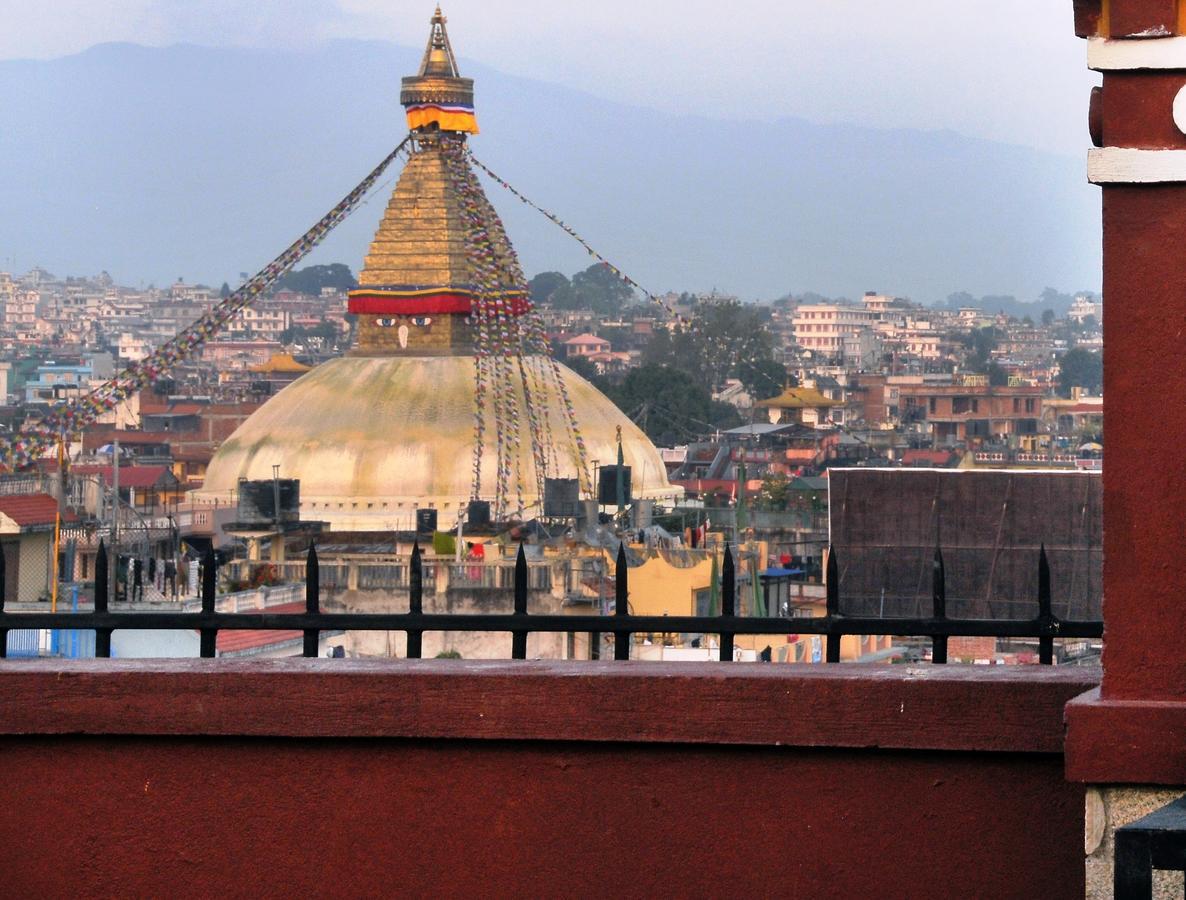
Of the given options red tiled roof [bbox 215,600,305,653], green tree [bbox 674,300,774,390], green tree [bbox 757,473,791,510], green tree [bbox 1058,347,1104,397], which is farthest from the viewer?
green tree [bbox 1058,347,1104,397]

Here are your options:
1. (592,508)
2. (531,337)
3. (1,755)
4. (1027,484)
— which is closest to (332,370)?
(531,337)

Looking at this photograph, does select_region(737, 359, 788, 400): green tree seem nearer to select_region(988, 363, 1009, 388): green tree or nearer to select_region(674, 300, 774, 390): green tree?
select_region(674, 300, 774, 390): green tree

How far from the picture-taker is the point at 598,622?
4.69 m

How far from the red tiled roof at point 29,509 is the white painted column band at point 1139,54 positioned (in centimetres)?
1719

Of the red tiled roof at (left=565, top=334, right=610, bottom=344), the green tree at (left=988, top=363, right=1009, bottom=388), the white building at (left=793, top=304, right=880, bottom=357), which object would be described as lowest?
the green tree at (left=988, top=363, right=1009, bottom=388)

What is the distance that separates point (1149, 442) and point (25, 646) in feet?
37.7

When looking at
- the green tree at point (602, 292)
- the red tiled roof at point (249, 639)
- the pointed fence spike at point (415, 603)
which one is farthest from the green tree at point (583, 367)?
the pointed fence spike at point (415, 603)

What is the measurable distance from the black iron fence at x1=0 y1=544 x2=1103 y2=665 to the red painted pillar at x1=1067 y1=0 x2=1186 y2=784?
2.05ft

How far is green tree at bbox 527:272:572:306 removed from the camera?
104 metres

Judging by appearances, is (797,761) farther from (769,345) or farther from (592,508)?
(769,345)

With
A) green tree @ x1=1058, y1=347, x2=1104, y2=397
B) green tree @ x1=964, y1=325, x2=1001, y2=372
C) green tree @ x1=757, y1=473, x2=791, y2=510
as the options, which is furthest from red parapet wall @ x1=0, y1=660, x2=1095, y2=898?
green tree @ x1=964, y1=325, x2=1001, y2=372

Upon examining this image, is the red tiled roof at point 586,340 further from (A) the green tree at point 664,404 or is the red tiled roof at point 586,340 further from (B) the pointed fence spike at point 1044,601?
(B) the pointed fence spike at point 1044,601

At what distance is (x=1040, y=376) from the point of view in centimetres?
7662

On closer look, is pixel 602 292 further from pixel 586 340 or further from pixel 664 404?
pixel 664 404
